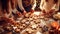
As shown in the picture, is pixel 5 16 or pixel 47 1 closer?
pixel 5 16

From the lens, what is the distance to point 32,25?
312 cm

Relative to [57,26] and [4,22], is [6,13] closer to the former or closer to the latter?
[4,22]

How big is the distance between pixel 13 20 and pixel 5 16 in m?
0.14

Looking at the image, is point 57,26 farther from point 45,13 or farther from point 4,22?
point 4,22

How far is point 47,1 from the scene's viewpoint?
3.25 metres

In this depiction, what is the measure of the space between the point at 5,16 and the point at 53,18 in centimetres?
78

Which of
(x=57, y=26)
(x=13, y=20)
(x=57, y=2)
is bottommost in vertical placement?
(x=57, y=26)

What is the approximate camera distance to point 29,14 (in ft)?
10.5

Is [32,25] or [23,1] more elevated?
[23,1]

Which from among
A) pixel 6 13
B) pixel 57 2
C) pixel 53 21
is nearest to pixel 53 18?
pixel 53 21

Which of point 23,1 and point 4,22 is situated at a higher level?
point 23,1

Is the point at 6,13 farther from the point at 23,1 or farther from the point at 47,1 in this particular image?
the point at 47,1

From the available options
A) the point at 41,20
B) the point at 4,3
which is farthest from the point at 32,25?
the point at 4,3

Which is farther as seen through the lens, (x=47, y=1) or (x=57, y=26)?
(x=47, y=1)
